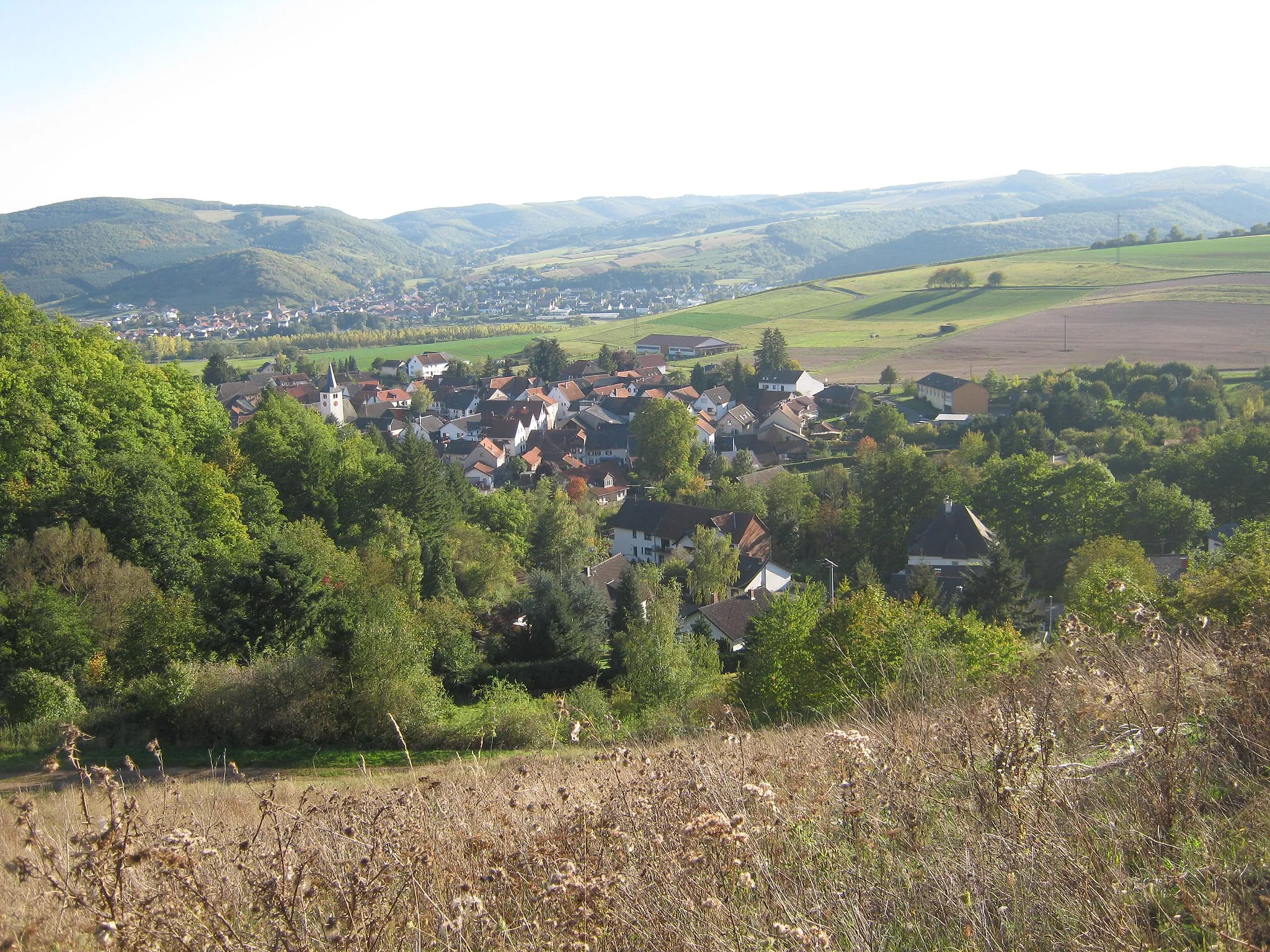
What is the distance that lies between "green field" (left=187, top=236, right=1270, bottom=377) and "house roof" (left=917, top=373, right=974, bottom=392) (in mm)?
→ 9495

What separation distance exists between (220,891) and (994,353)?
66.0 m

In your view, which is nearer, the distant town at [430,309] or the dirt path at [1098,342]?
the dirt path at [1098,342]

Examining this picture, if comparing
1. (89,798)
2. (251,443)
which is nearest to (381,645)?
(89,798)

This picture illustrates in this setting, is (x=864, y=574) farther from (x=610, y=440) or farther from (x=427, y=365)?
(x=427, y=365)

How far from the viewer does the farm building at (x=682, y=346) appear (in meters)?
81.8

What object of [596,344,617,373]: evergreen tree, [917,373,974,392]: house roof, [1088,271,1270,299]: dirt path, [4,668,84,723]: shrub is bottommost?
[917,373,974,392]: house roof

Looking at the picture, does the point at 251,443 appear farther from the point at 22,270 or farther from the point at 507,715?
A: the point at 22,270

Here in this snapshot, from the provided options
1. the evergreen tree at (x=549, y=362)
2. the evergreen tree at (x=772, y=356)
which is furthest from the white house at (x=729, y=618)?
the evergreen tree at (x=549, y=362)

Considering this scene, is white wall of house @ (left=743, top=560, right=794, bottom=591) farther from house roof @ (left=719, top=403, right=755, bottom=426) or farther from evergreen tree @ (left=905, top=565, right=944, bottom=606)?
house roof @ (left=719, top=403, right=755, bottom=426)

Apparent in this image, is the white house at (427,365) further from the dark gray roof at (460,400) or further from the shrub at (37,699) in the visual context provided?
the shrub at (37,699)

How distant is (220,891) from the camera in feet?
10.8

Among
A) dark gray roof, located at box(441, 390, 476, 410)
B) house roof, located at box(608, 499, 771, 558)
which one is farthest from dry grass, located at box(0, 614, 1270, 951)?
dark gray roof, located at box(441, 390, 476, 410)

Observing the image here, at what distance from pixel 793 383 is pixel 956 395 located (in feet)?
35.4

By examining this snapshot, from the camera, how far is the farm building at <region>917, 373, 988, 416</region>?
51.4 m
